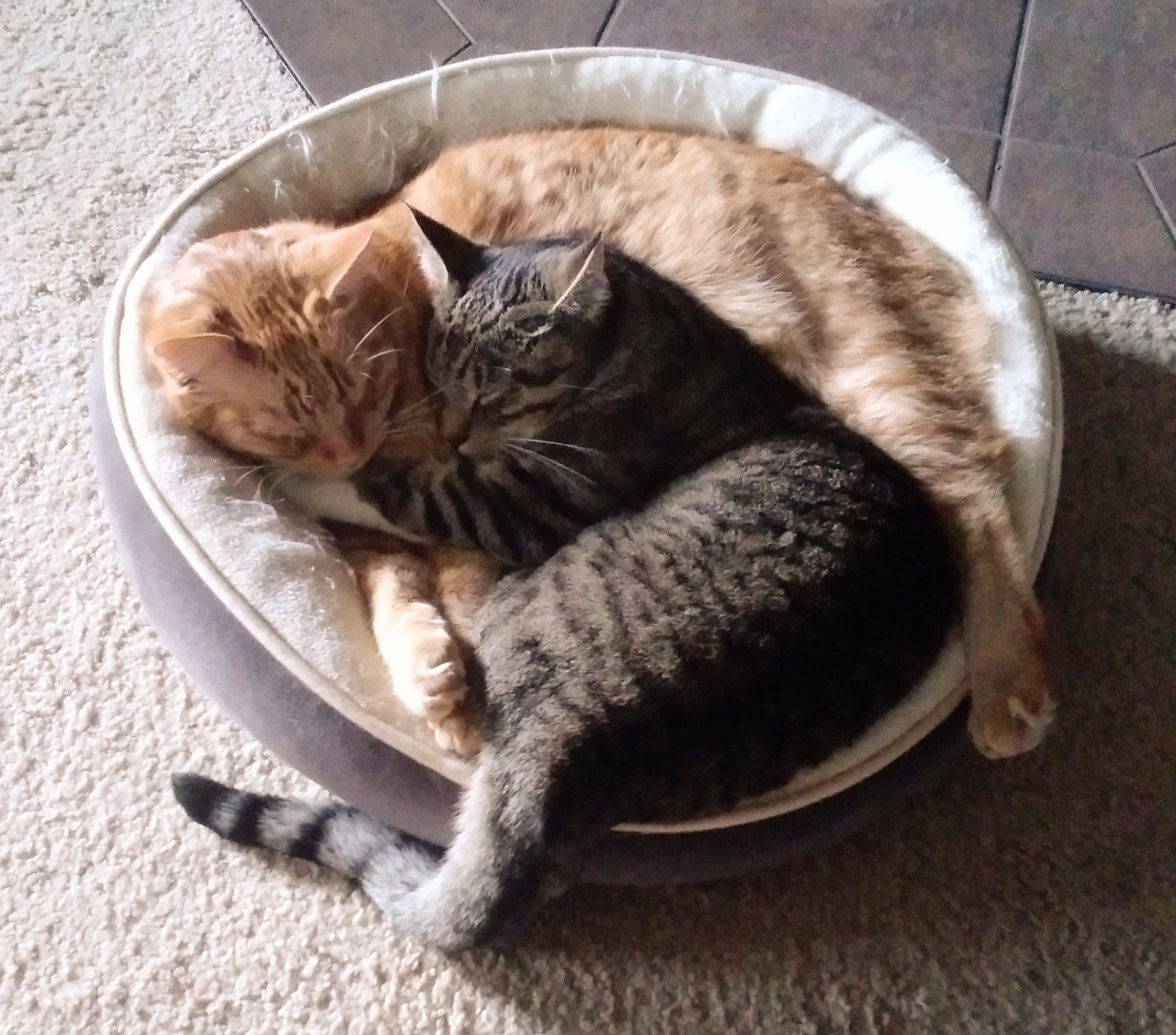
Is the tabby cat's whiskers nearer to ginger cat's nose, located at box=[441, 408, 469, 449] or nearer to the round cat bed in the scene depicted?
ginger cat's nose, located at box=[441, 408, 469, 449]

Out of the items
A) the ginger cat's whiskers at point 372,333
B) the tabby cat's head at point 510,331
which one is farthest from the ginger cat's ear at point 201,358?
the tabby cat's head at point 510,331

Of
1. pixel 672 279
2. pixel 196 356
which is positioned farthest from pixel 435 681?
pixel 672 279

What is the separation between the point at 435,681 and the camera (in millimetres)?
1019

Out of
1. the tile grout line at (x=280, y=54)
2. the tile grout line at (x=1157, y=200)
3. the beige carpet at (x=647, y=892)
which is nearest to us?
the beige carpet at (x=647, y=892)

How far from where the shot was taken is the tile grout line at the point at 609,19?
6.64 feet

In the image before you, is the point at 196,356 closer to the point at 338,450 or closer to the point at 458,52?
the point at 338,450

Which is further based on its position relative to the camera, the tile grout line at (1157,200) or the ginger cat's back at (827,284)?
the tile grout line at (1157,200)

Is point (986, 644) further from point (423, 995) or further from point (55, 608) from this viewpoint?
point (55, 608)

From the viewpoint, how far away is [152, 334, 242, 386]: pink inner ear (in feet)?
3.50

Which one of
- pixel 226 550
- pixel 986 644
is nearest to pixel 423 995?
pixel 226 550

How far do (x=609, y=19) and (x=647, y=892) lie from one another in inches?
64.5

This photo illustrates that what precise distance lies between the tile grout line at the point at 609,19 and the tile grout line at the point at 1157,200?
39.3 inches

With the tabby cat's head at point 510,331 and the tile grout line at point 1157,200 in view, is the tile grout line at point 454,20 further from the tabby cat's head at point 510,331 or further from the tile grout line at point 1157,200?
the tile grout line at point 1157,200

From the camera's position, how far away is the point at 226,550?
113 cm
